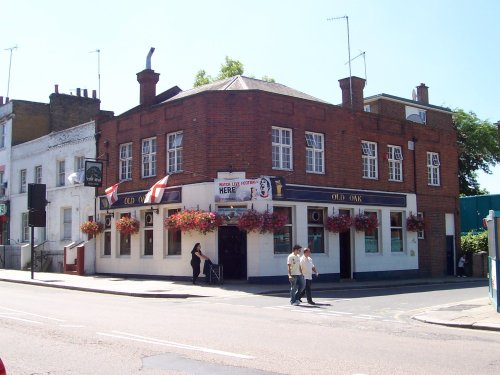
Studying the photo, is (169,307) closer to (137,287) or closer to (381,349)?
(137,287)

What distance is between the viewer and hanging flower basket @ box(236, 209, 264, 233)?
71.5 feet

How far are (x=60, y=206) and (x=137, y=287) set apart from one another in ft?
39.4

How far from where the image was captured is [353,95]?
2984 cm

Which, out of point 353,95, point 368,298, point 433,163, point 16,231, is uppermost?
point 353,95

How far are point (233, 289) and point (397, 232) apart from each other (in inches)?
447

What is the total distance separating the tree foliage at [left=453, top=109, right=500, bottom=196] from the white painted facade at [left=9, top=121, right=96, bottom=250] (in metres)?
35.9

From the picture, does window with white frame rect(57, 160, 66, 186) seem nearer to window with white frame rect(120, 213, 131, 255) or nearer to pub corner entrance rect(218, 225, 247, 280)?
window with white frame rect(120, 213, 131, 255)

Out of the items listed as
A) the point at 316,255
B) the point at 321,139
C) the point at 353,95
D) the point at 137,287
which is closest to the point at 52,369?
the point at 137,287

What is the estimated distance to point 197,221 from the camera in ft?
72.0

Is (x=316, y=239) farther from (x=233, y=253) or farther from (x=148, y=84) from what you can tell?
(x=148, y=84)

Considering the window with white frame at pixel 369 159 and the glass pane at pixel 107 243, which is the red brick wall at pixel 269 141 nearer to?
the window with white frame at pixel 369 159

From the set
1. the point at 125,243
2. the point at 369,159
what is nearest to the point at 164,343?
the point at 125,243

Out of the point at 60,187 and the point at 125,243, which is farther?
the point at 60,187

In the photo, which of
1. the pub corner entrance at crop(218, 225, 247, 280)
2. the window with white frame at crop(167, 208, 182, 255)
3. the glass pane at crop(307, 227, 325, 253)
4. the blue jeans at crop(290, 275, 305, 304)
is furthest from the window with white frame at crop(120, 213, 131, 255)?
the blue jeans at crop(290, 275, 305, 304)
